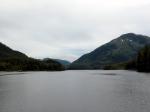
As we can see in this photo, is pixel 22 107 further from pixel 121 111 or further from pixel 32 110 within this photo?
pixel 121 111

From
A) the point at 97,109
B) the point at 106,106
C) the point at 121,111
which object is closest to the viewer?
the point at 121,111

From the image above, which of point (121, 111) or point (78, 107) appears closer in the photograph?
point (121, 111)

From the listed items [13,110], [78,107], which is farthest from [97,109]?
[13,110]

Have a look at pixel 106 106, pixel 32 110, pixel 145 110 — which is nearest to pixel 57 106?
pixel 32 110

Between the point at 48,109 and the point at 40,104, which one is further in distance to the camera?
the point at 40,104

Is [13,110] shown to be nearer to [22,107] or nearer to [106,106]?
[22,107]

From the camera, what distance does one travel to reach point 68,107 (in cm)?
4819

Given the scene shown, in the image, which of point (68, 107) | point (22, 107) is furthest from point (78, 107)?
point (22, 107)

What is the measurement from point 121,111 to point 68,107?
9.77 metres

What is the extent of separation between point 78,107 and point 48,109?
18.3 ft

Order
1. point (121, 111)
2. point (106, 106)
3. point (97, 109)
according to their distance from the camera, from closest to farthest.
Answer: point (121, 111)
point (97, 109)
point (106, 106)

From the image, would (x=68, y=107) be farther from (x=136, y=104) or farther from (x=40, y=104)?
(x=136, y=104)

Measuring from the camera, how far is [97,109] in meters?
46.5

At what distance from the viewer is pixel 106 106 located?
1955 inches
